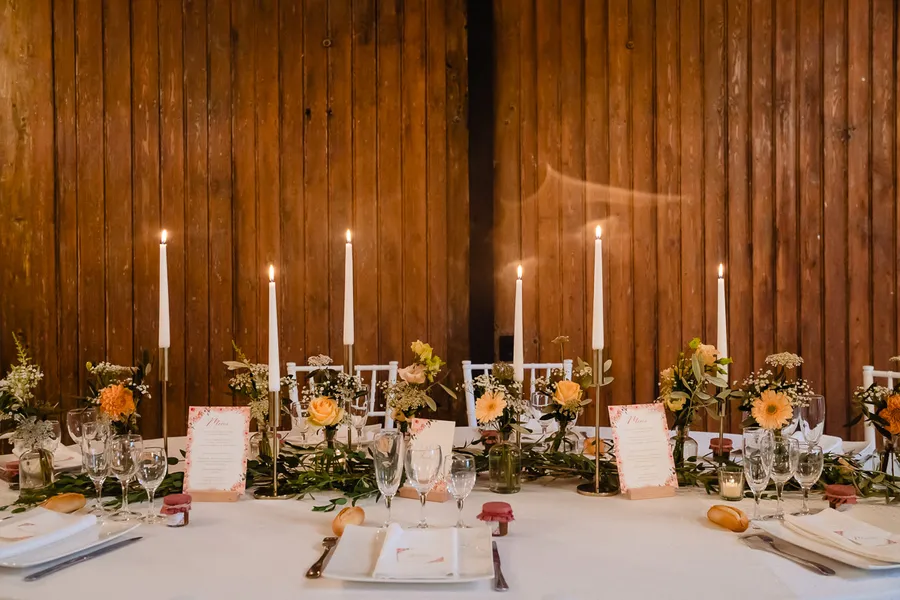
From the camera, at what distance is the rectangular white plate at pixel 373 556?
1191 millimetres

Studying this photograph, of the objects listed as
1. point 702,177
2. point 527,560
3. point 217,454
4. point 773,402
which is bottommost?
point 527,560

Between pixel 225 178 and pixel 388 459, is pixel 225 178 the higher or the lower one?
the higher one

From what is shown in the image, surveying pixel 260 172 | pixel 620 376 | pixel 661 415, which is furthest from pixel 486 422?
pixel 260 172

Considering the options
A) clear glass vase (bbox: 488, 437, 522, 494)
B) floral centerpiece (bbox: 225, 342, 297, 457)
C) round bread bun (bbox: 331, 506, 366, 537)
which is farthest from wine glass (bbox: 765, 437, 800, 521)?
floral centerpiece (bbox: 225, 342, 297, 457)

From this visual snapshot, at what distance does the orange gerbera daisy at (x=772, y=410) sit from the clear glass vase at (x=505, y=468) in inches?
21.3

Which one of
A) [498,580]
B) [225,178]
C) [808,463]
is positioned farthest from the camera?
[225,178]

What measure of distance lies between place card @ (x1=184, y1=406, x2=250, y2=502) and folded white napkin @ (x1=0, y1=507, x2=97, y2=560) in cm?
29

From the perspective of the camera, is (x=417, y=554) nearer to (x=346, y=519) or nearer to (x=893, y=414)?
(x=346, y=519)

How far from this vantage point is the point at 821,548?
4.24 ft

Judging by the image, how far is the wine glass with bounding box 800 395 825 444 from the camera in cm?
187

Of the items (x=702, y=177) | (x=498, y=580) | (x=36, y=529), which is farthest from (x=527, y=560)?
(x=702, y=177)

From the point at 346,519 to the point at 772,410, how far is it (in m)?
0.96

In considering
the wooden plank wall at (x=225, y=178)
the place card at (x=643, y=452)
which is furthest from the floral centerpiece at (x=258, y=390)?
the wooden plank wall at (x=225, y=178)

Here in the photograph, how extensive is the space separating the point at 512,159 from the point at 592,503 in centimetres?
227
